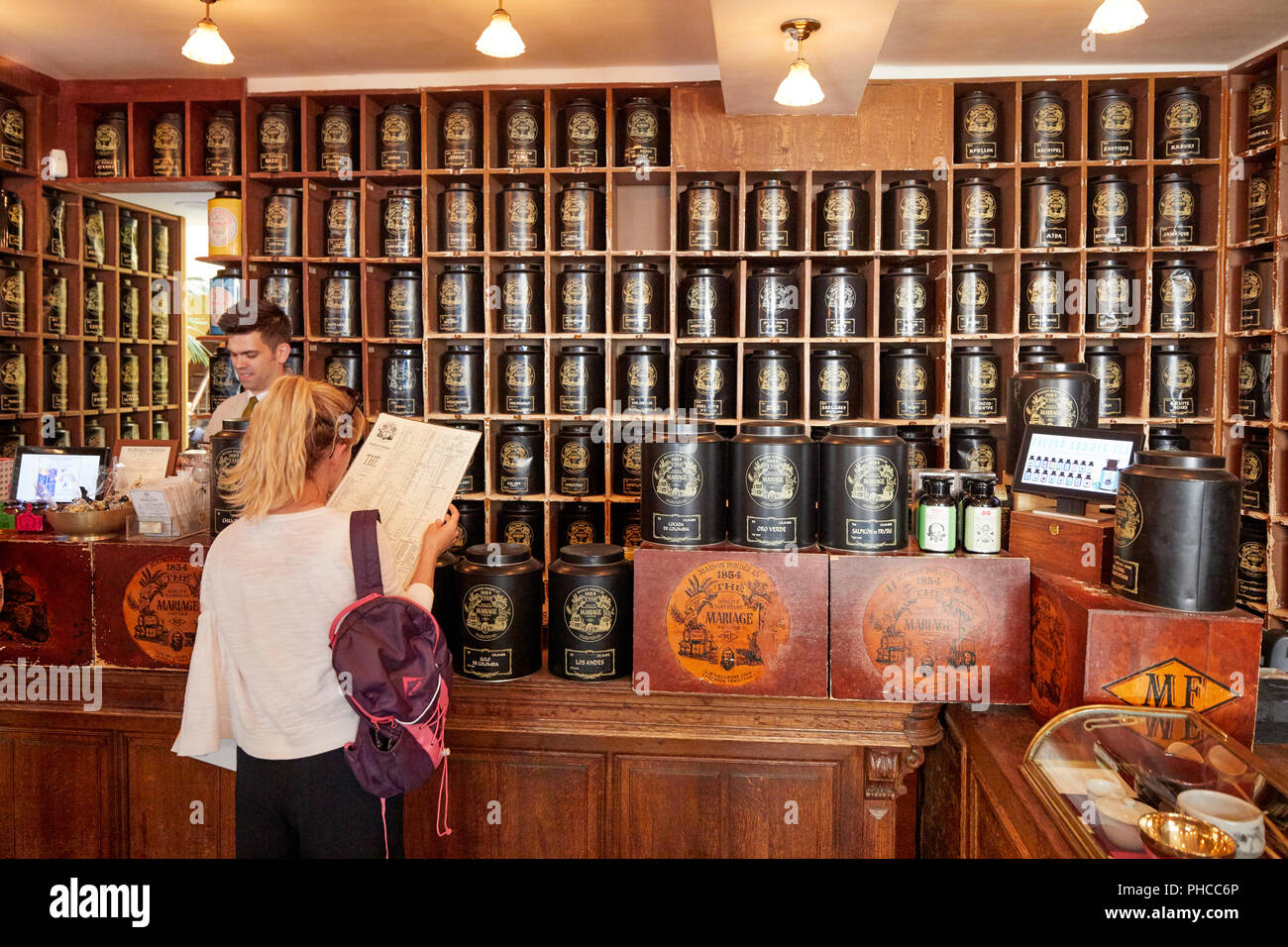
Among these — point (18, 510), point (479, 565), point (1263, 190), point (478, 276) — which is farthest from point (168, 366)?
point (1263, 190)

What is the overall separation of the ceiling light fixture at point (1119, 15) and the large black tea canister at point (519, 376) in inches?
82.0

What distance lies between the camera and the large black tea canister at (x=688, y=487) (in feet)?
5.30

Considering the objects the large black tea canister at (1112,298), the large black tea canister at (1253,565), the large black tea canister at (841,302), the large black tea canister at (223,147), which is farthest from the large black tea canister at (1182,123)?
the large black tea canister at (223,147)

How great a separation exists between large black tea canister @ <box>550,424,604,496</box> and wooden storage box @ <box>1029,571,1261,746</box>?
214 cm

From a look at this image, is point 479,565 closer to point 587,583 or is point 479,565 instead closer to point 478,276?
point 587,583

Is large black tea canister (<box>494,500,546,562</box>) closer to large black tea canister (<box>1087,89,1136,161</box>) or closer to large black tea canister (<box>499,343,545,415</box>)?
large black tea canister (<box>499,343,545,415</box>)

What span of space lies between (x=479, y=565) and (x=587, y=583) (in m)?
0.21

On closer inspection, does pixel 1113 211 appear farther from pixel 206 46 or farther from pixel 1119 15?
pixel 206 46

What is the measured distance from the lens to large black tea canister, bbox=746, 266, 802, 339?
3250 mm

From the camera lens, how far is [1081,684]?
4.48 feet

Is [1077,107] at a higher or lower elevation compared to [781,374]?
higher

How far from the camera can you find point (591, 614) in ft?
5.34

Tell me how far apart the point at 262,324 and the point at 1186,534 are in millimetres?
2384

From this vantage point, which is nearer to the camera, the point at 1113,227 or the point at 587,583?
the point at 587,583
